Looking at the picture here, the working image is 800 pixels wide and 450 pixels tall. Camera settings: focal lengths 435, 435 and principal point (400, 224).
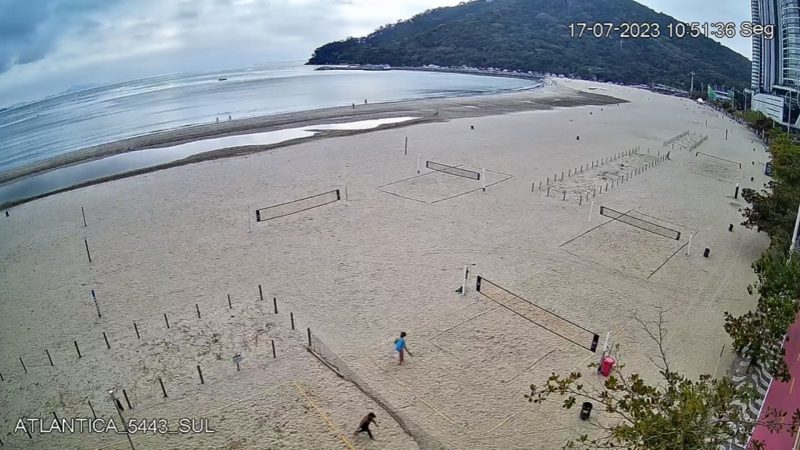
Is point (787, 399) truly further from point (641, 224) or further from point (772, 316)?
point (641, 224)

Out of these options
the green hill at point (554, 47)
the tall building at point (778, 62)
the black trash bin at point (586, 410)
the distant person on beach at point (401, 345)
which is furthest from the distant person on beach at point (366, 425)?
the green hill at point (554, 47)

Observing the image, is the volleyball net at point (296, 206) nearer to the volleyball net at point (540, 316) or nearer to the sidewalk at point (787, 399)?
the volleyball net at point (540, 316)

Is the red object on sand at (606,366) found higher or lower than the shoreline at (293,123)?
lower


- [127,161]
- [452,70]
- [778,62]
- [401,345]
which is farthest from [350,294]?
[452,70]

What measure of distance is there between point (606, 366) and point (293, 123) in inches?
1814

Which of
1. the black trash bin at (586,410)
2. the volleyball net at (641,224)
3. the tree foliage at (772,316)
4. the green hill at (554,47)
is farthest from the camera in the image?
the green hill at (554,47)

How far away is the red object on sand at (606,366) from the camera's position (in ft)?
39.6

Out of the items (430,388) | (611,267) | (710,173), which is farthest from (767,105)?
(430,388)

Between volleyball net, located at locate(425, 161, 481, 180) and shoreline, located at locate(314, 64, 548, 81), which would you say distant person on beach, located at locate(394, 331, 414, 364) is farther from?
shoreline, located at locate(314, 64, 548, 81)

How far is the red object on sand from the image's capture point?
12.1m

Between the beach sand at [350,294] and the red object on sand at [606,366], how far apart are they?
0.60 meters

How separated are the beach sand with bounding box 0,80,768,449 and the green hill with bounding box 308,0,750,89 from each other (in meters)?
121

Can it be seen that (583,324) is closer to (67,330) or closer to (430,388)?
(430,388)

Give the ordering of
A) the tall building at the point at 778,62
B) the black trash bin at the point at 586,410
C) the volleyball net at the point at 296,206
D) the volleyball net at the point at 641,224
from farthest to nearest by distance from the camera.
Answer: the tall building at the point at 778,62 → the volleyball net at the point at 296,206 → the volleyball net at the point at 641,224 → the black trash bin at the point at 586,410
